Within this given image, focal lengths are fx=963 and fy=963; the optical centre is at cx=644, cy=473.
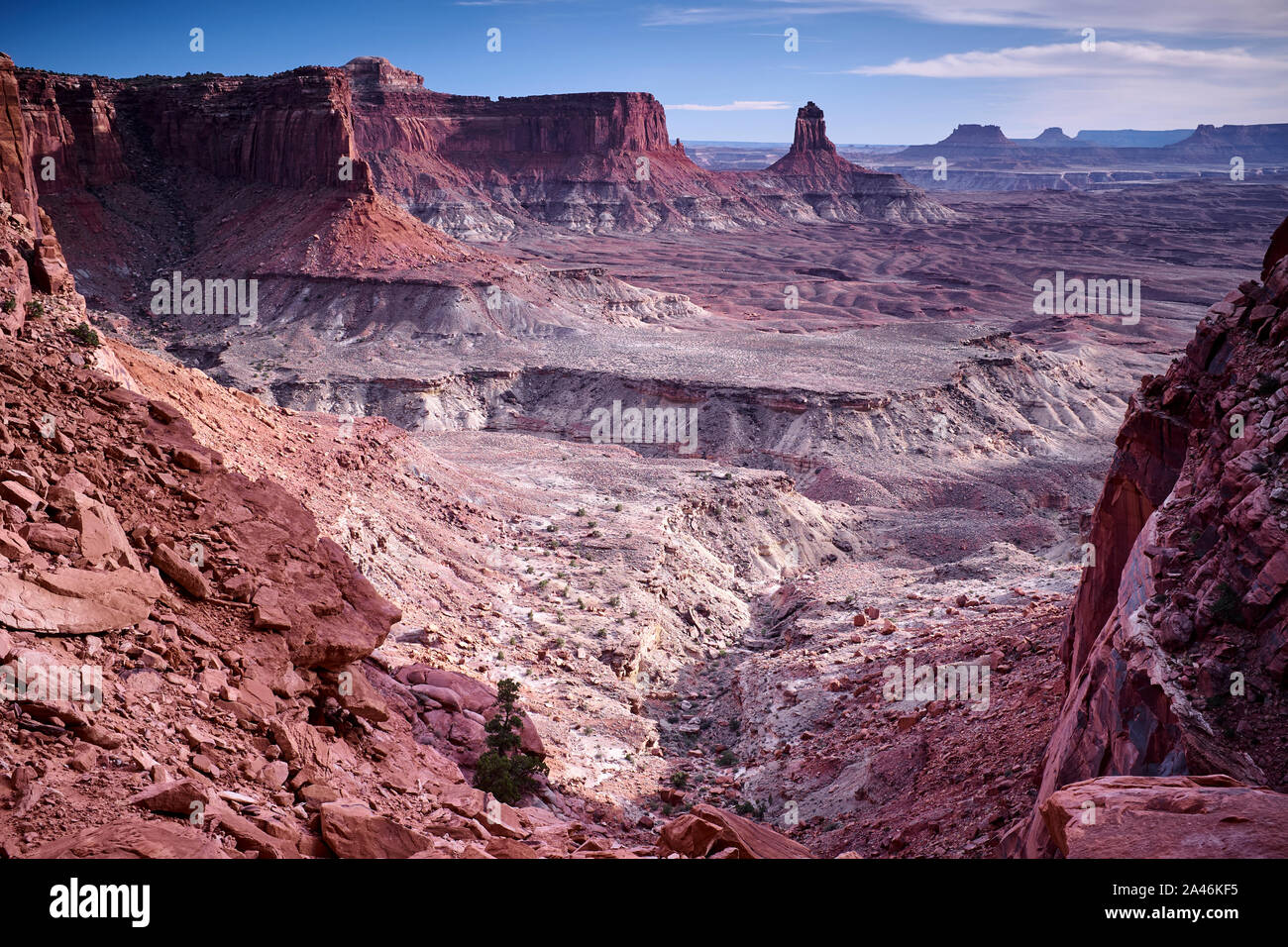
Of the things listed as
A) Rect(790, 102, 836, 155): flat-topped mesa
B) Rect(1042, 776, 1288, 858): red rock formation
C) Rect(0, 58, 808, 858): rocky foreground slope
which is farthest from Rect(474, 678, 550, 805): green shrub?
Rect(790, 102, 836, 155): flat-topped mesa

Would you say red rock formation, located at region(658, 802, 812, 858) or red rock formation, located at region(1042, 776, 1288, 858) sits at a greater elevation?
red rock formation, located at region(1042, 776, 1288, 858)

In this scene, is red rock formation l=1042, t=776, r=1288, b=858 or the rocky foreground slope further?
the rocky foreground slope

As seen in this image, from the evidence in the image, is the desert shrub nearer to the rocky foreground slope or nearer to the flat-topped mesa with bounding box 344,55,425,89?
the rocky foreground slope

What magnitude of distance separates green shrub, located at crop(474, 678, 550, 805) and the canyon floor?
1.37 m

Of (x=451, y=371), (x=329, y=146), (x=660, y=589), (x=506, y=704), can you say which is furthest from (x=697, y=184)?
(x=506, y=704)

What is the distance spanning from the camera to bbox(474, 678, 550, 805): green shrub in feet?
43.7

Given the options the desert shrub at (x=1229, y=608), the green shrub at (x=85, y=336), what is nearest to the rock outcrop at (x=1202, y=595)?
the desert shrub at (x=1229, y=608)

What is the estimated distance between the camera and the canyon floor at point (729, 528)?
17.1m

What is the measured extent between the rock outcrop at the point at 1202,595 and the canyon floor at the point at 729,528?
2.47 meters

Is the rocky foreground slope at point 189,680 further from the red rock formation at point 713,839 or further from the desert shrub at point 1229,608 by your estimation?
the desert shrub at point 1229,608

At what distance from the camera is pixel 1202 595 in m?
10.1
